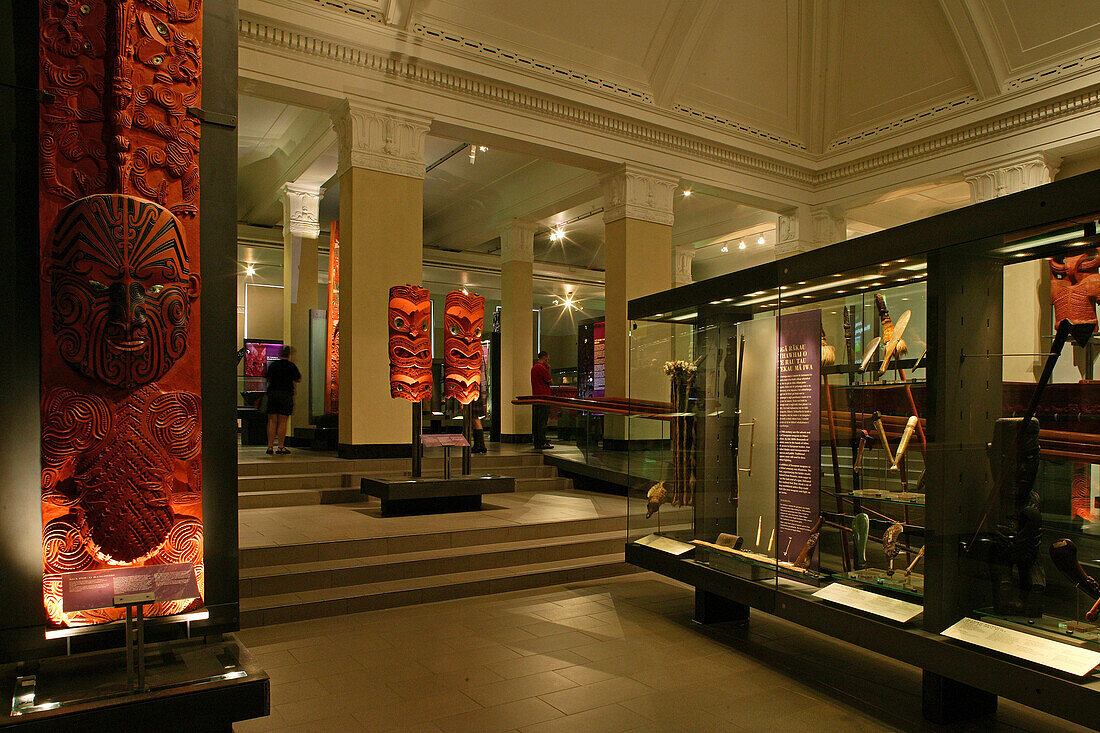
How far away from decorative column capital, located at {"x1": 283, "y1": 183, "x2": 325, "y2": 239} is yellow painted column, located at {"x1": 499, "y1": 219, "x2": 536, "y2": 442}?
3.90 meters

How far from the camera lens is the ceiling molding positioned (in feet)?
26.0

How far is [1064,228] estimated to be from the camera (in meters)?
2.61

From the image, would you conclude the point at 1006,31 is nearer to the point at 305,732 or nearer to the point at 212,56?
the point at 212,56

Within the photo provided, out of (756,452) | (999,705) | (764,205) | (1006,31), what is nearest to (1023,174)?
(1006,31)

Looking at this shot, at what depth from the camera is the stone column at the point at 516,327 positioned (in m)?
14.1

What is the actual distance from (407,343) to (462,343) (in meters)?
0.60

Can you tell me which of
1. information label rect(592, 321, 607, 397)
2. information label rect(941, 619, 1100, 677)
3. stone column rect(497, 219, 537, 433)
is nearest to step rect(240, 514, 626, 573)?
information label rect(941, 619, 1100, 677)

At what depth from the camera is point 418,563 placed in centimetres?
534

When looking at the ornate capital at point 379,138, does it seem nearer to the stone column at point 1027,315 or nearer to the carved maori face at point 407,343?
the carved maori face at point 407,343

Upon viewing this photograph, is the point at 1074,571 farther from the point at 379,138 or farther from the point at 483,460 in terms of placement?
the point at 379,138

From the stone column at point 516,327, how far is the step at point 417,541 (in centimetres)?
731

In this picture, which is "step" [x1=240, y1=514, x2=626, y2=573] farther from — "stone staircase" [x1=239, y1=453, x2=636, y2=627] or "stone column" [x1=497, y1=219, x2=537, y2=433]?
"stone column" [x1=497, y1=219, x2=537, y2=433]

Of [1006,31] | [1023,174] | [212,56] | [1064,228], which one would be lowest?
[1064,228]

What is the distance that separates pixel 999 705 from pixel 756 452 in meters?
1.68
